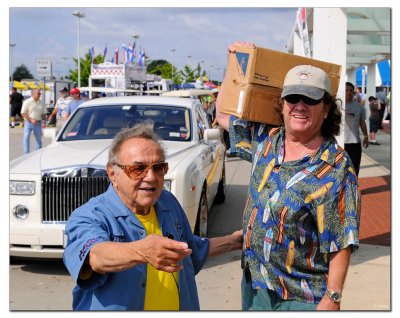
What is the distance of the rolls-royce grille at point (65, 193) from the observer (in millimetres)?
5680

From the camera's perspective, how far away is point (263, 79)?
10.3 ft

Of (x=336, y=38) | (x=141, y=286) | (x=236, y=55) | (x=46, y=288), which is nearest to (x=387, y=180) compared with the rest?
(x=336, y=38)

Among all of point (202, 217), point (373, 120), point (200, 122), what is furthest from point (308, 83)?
point (373, 120)

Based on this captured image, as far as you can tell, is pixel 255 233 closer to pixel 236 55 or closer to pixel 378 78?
pixel 236 55

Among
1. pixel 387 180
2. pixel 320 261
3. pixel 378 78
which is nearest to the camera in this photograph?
pixel 320 261

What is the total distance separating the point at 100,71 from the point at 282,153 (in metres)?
34.6

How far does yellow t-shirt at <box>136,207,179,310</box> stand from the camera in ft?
7.62

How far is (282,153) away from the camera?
2.77 m

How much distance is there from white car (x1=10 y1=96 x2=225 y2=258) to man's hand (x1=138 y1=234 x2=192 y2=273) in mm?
3179

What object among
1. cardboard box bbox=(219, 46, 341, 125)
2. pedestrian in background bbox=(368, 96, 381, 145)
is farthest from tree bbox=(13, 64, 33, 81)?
cardboard box bbox=(219, 46, 341, 125)

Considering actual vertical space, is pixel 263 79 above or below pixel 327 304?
above

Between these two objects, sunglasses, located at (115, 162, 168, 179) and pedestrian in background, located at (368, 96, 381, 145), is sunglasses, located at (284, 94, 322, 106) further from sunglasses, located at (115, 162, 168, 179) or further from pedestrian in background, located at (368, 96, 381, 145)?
pedestrian in background, located at (368, 96, 381, 145)

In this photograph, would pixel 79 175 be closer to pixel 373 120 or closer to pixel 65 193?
pixel 65 193

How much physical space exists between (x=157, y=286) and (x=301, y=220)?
723 millimetres
